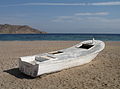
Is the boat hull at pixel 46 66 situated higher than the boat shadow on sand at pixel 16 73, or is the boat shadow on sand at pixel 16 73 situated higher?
the boat hull at pixel 46 66

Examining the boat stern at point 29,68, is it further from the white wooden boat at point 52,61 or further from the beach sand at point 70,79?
the beach sand at point 70,79

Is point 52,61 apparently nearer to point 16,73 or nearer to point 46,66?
point 46,66

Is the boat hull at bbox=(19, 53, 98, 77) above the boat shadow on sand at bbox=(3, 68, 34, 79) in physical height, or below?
above

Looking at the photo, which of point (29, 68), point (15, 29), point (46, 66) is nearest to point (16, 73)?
point (29, 68)

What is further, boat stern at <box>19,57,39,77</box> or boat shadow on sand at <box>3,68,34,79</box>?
boat shadow on sand at <box>3,68,34,79</box>

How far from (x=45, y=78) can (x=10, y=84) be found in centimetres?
142

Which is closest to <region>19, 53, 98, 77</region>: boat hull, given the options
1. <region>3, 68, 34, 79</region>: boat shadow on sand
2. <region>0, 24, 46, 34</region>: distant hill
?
<region>3, 68, 34, 79</region>: boat shadow on sand

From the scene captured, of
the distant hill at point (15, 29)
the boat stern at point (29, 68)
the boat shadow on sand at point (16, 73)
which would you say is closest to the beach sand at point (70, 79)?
the boat shadow on sand at point (16, 73)

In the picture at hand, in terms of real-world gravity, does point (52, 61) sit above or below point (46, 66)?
above

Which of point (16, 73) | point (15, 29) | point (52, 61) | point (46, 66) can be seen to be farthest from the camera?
point (15, 29)

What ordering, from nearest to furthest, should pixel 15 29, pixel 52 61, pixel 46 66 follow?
pixel 46 66 → pixel 52 61 → pixel 15 29

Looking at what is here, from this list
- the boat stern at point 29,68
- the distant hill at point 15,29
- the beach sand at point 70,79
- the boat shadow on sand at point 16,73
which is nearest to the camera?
the beach sand at point 70,79

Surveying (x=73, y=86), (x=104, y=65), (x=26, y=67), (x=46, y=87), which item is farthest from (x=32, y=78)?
(x=104, y=65)

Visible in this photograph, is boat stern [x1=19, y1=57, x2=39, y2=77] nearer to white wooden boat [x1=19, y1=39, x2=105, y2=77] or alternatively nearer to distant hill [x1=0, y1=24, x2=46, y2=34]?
white wooden boat [x1=19, y1=39, x2=105, y2=77]
